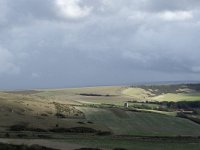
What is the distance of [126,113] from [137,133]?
131 ft

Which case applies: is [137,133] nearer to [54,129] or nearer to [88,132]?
[88,132]

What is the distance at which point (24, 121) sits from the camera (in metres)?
120

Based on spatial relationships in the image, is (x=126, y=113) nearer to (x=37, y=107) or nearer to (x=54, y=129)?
(x=37, y=107)

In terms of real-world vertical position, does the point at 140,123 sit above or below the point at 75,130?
above

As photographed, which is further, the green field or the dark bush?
the green field

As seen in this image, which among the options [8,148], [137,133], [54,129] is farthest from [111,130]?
[8,148]

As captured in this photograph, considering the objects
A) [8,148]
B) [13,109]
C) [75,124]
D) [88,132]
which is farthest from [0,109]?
[8,148]

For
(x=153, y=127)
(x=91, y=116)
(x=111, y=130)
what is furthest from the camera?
(x=91, y=116)

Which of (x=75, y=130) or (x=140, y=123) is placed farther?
(x=140, y=123)

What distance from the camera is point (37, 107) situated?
485 ft

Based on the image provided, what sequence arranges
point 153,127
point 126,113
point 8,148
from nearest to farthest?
point 8,148
point 153,127
point 126,113

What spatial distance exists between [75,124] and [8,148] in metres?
58.5

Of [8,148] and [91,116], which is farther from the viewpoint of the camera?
[91,116]

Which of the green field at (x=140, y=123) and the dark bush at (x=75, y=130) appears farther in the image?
the green field at (x=140, y=123)
